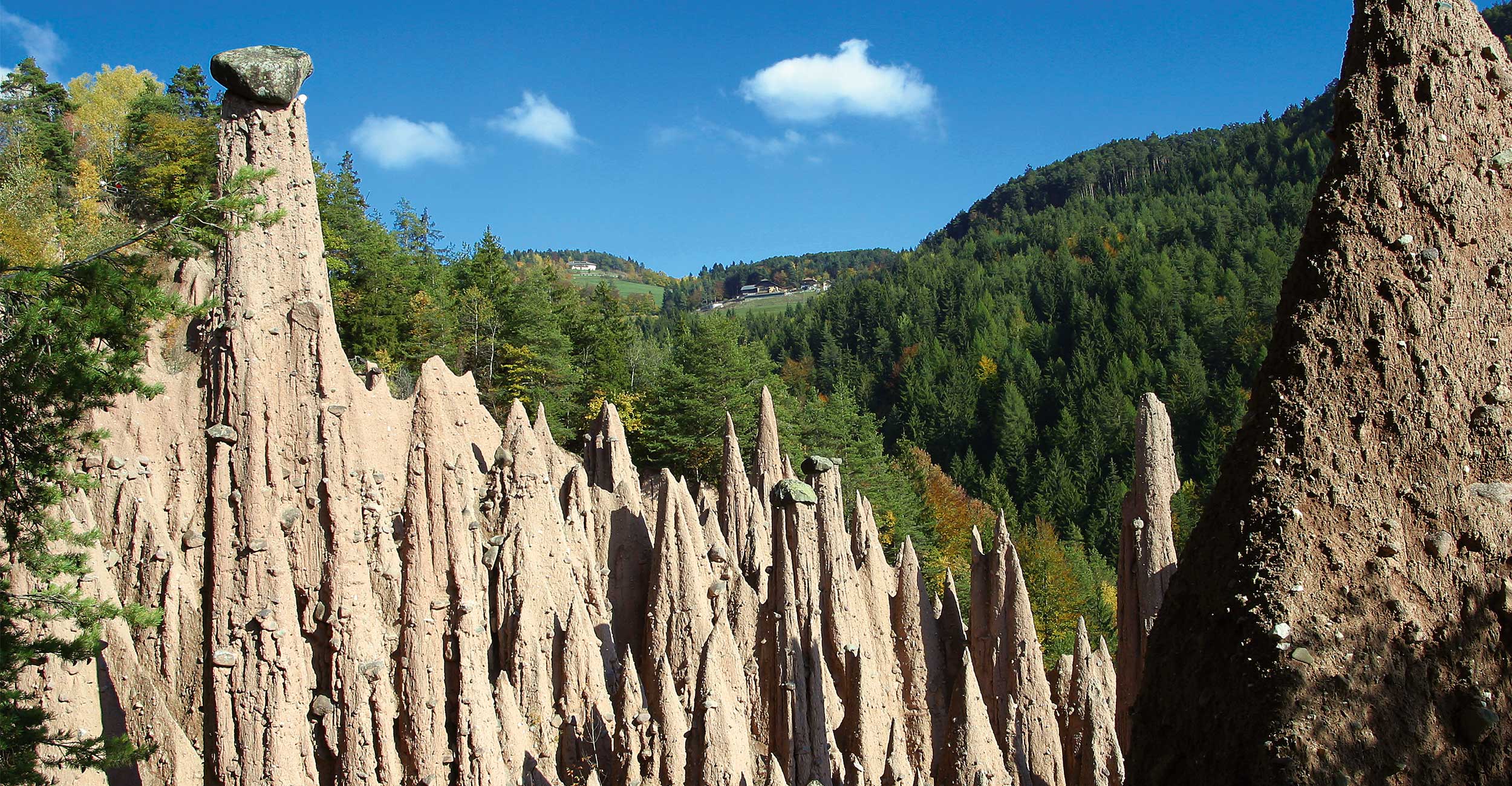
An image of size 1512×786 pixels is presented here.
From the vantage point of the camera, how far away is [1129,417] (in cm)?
7538

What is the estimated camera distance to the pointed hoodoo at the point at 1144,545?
47.2 ft

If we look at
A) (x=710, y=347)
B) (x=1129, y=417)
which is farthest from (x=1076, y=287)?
(x=710, y=347)

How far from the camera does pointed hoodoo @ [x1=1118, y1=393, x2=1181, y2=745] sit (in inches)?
566

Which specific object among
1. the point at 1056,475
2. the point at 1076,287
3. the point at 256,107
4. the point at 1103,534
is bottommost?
the point at 1103,534

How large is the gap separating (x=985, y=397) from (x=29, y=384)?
271 ft

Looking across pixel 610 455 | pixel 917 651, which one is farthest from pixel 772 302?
pixel 917 651

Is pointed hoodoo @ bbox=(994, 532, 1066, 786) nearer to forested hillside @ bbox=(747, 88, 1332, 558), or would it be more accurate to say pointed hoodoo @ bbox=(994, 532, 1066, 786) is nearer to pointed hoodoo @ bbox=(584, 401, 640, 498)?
pointed hoodoo @ bbox=(584, 401, 640, 498)

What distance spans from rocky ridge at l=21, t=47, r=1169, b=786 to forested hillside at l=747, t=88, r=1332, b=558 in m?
32.1

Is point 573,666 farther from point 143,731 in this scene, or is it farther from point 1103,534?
point 1103,534

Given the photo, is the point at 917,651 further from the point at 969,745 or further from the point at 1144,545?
the point at 1144,545

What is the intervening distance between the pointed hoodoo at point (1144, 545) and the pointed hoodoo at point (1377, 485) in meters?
10.3

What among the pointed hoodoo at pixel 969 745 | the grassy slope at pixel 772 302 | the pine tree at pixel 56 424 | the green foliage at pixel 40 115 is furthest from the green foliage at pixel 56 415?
the grassy slope at pixel 772 302

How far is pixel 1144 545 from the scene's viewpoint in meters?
14.6

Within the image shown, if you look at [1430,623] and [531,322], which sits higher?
[531,322]
